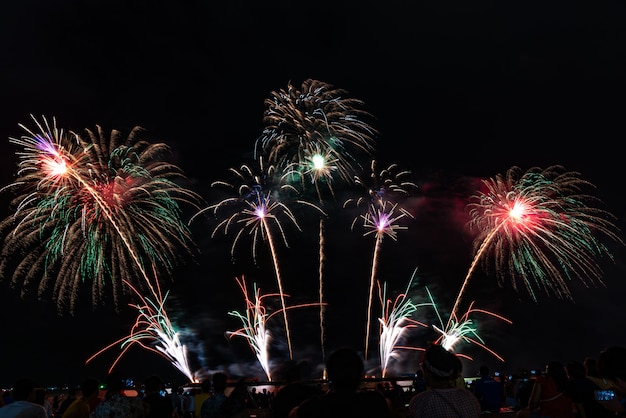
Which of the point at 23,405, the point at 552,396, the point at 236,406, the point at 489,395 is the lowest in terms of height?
the point at 489,395

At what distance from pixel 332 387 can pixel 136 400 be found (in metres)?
4.17

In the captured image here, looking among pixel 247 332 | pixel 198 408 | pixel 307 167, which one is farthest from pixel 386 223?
pixel 198 408

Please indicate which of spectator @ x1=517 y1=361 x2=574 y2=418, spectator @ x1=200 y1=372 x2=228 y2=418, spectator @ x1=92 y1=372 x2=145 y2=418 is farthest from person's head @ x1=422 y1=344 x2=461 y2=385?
spectator @ x1=200 y1=372 x2=228 y2=418

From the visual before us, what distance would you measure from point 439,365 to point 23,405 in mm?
5538

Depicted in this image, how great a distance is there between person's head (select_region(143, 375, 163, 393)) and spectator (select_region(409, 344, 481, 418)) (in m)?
5.70

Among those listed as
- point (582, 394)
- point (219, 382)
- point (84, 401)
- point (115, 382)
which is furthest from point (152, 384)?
point (582, 394)

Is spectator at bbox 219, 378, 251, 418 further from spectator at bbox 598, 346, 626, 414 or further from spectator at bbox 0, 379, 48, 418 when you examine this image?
spectator at bbox 598, 346, 626, 414

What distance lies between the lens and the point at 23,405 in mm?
6824

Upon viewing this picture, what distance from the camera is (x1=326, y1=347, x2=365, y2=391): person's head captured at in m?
3.99

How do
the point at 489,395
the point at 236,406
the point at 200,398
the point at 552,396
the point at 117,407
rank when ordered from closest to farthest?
the point at 117,407 < the point at 552,396 < the point at 236,406 < the point at 200,398 < the point at 489,395

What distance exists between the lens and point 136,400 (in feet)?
23.3

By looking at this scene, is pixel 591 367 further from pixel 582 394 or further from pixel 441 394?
pixel 441 394

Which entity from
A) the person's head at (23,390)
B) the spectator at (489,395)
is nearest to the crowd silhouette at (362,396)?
the person's head at (23,390)

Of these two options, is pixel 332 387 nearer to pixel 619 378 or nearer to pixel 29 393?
pixel 619 378
